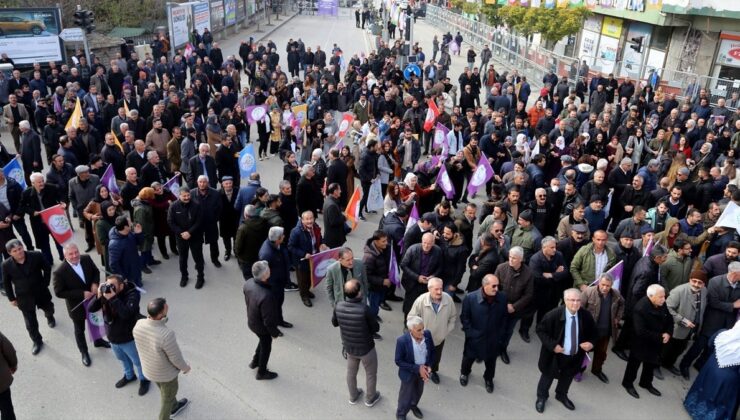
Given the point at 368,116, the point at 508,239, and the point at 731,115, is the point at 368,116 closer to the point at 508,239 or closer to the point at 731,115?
the point at 508,239

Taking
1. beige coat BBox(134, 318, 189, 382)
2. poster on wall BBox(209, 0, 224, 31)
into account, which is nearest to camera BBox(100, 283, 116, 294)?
beige coat BBox(134, 318, 189, 382)

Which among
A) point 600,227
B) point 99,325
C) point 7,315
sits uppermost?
point 600,227

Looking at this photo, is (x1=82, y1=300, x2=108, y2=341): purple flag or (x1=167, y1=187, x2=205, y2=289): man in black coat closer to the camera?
(x1=82, y1=300, x2=108, y2=341): purple flag

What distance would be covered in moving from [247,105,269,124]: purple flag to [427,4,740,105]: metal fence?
45.1ft

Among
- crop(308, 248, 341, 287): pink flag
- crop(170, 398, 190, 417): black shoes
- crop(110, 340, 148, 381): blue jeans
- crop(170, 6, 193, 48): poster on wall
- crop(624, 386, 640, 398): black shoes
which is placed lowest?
crop(170, 398, 190, 417): black shoes

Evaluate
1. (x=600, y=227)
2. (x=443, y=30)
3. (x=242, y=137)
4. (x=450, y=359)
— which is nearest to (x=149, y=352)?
(x=450, y=359)

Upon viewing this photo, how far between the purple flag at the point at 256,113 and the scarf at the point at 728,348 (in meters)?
10.5

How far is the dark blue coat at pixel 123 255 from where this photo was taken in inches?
278

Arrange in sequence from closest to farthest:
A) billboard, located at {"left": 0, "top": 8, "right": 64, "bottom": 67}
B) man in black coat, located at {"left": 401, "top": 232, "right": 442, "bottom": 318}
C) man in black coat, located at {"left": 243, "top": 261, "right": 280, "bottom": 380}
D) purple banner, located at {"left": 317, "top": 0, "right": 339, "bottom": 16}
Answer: man in black coat, located at {"left": 243, "top": 261, "right": 280, "bottom": 380}
man in black coat, located at {"left": 401, "top": 232, "right": 442, "bottom": 318}
billboard, located at {"left": 0, "top": 8, "right": 64, "bottom": 67}
purple banner, located at {"left": 317, "top": 0, "right": 339, "bottom": 16}

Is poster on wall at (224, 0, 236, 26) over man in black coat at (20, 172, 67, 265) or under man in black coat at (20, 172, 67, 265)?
over

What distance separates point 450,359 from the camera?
274 inches

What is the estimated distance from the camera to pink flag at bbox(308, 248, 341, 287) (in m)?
7.28

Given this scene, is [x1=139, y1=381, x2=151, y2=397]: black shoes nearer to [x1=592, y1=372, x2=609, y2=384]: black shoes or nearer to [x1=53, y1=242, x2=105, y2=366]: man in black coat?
[x1=53, y1=242, x2=105, y2=366]: man in black coat

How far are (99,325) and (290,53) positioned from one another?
19.7 metres
